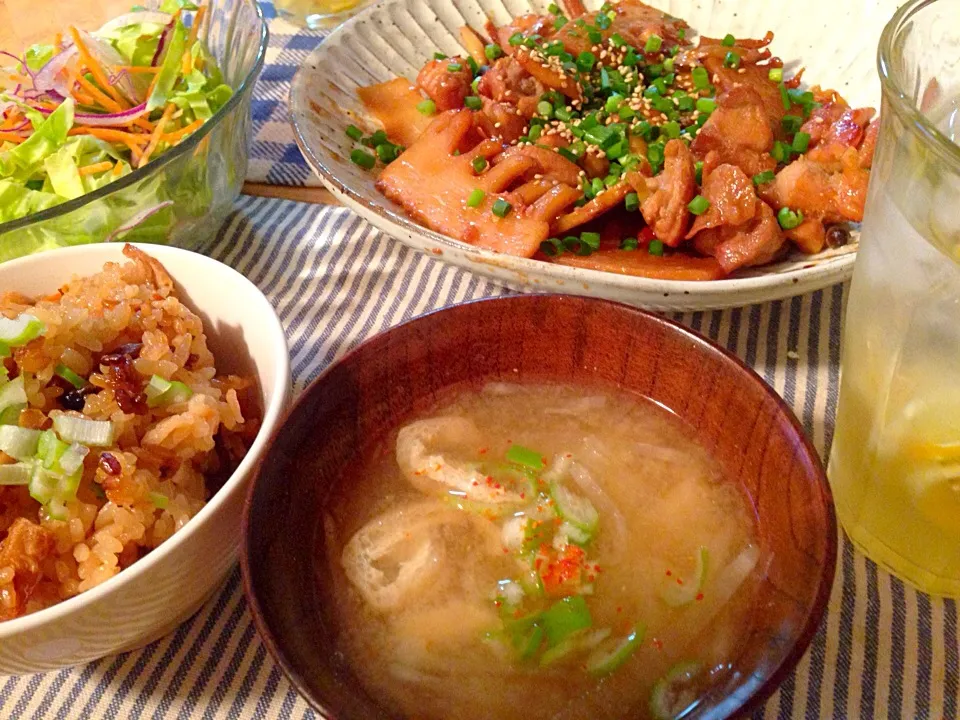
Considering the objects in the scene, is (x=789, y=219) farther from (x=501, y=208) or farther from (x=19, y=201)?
(x=19, y=201)

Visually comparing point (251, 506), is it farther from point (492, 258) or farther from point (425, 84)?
point (425, 84)

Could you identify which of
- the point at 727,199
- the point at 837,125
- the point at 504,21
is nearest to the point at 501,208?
the point at 727,199

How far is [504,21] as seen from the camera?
229 centimetres

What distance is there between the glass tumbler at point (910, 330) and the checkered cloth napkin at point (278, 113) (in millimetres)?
1435

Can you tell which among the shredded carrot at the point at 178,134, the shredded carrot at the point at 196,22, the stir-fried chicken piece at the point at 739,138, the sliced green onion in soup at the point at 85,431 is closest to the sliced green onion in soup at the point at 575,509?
the sliced green onion in soup at the point at 85,431

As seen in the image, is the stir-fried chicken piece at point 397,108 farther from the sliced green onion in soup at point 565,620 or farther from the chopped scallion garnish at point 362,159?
the sliced green onion in soup at point 565,620

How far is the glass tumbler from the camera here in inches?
34.6

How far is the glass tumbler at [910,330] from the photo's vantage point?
0.88 m

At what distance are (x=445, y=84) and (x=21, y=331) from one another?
48.3 inches

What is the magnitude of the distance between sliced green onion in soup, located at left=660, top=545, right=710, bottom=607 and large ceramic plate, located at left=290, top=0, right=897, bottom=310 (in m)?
0.51

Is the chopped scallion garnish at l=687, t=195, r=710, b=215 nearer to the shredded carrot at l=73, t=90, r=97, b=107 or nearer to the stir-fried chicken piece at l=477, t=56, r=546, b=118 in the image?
the stir-fried chicken piece at l=477, t=56, r=546, b=118

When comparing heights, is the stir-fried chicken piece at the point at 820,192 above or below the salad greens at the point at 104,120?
above

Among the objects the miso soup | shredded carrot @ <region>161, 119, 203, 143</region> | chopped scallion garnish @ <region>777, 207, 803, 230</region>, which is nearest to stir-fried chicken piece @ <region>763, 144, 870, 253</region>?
chopped scallion garnish @ <region>777, 207, 803, 230</region>

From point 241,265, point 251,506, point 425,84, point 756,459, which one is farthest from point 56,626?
point 425,84
